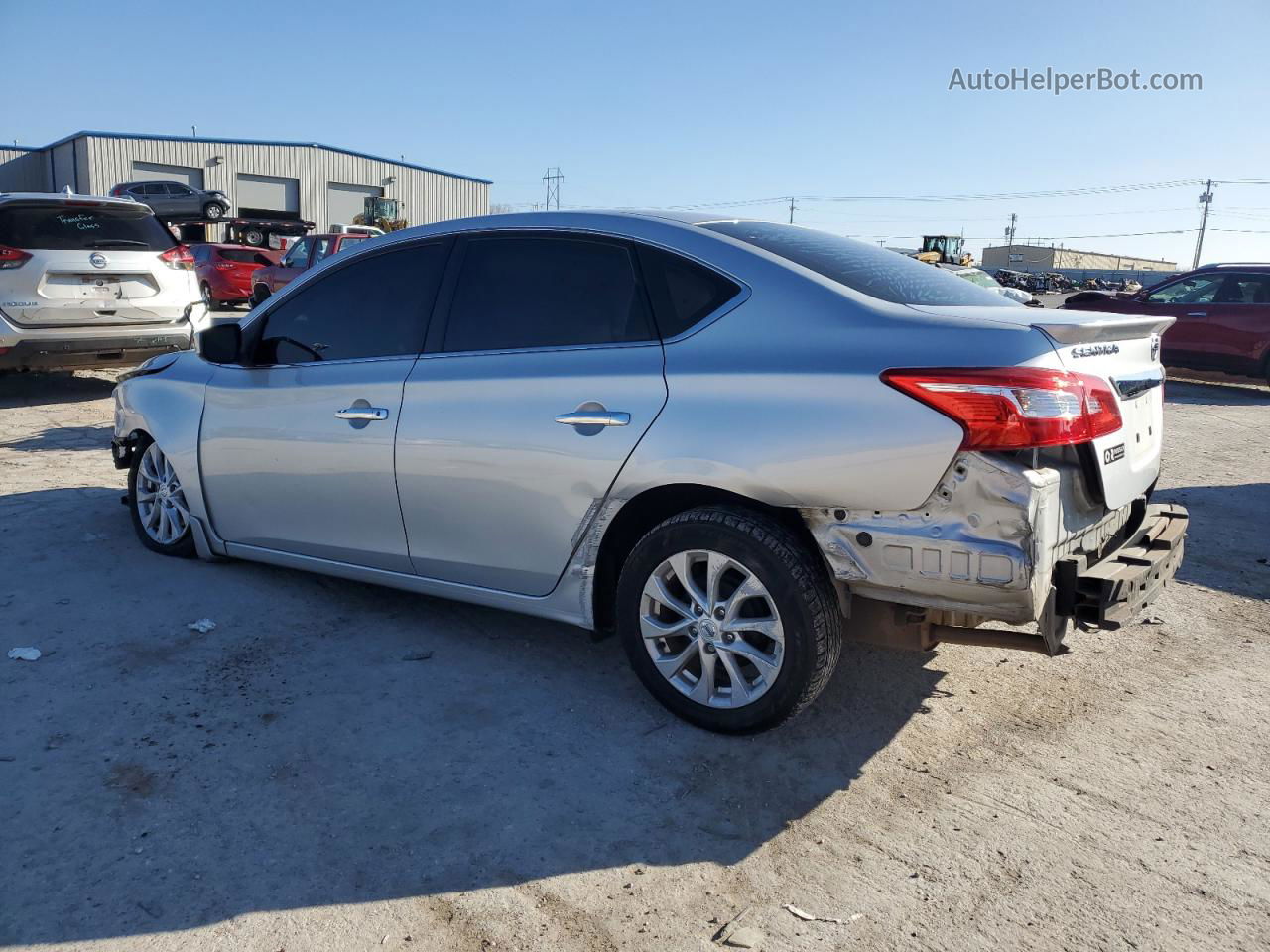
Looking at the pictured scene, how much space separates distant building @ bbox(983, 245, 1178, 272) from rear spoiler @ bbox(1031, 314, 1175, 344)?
113m

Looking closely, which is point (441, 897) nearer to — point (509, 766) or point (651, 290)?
point (509, 766)

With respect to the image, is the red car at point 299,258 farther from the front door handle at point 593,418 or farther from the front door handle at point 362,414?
the front door handle at point 593,418

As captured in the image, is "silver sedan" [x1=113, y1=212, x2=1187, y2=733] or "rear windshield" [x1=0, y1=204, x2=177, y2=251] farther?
"rear windshield" [x1=0, y1=204, x2=177, y2=251]

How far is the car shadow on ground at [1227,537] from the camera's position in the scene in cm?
532

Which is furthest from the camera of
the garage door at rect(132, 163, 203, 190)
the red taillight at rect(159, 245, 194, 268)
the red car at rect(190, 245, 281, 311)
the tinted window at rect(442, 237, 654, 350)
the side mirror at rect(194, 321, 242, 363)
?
the garage door at rect(132, 163, 203, 190)

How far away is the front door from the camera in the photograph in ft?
13.6

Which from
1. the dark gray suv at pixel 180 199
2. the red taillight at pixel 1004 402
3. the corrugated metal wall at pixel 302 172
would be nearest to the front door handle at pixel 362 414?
the red taillight at pixel 1004 402

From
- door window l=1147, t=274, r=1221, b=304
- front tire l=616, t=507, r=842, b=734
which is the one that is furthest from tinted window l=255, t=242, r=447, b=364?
door window l=1147, t=274, r=1221, b=304

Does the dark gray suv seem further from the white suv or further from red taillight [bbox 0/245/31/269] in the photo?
red taillight [bbox 0/245/31/269]

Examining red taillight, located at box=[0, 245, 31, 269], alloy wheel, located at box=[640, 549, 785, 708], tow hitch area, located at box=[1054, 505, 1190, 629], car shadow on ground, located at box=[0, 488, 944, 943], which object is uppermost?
red taillight, located at box=[0, 245, 31, 269]

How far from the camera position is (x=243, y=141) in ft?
141

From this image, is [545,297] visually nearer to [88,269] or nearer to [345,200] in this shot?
[88,269]

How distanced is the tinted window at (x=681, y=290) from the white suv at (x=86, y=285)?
728 centimetres

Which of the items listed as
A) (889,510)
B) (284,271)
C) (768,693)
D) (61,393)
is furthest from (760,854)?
(284,271)
